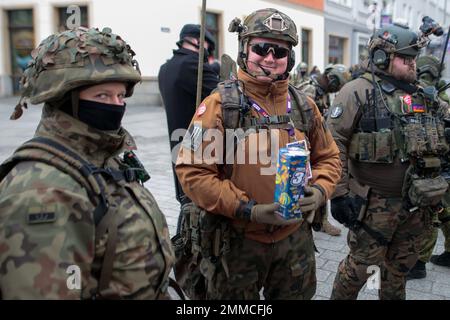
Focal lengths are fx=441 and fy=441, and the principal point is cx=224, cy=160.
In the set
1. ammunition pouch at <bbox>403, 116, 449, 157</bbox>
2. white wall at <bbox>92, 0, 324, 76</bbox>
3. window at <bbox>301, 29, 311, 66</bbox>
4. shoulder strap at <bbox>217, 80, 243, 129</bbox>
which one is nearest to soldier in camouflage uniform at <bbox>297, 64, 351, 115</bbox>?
ammunition pouch at <bbox>403, 116, 449, 157</bbox>

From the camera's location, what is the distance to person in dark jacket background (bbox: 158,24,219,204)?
3.46 metres

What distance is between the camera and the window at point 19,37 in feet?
52.7

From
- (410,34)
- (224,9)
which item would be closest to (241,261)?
(410,34)

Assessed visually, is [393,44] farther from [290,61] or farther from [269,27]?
[269,27]

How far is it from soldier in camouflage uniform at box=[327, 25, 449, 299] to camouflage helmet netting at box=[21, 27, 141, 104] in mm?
1821

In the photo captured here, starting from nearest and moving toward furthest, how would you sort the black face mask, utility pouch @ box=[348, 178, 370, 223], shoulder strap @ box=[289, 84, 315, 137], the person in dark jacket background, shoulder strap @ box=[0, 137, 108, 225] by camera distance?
1. shoulder strap @ box=[0, 137, 108, 225]
2. the black face mask
3. shoulder strap @ box=[289, 84, 315, 137]
4. utility pouch @ box=[348, 178, 370, 223]
5. the person in dark jacket background

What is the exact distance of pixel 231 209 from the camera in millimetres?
2162

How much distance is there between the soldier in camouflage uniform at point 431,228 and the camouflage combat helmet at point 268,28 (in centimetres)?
166

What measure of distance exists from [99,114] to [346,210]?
1.96 metres

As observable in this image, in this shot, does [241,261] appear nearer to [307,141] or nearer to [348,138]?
[307,141]

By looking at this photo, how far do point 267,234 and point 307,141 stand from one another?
0.56 meters

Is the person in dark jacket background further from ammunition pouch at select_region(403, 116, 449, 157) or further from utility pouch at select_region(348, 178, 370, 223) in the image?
ammunition pouch at select_region(403, 116, 449, 157)

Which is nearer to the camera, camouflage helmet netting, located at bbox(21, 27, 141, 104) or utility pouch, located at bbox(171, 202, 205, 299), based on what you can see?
camouflage helmet netting, located at bbox(21, 27, 141, 104)

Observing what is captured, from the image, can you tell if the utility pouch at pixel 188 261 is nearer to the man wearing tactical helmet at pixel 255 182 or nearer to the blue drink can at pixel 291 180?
the man wearing tactical helmet at pixel 255 182
